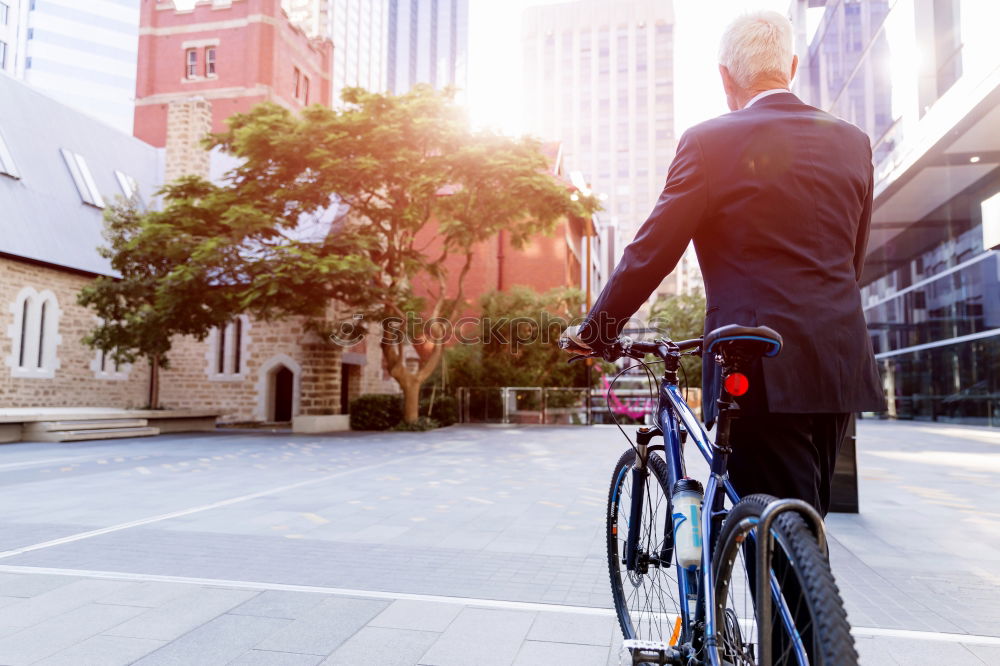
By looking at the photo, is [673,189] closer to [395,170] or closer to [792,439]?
[792,439]

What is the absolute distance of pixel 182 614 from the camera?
3.58 m

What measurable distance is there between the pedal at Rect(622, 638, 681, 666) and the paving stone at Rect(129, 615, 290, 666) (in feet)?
5.55

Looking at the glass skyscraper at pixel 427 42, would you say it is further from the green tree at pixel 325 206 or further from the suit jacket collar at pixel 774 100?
the suit jacket collar at pixel 774 100

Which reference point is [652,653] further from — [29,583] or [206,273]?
[206,273]

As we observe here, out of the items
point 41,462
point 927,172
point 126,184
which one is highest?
point 126,184

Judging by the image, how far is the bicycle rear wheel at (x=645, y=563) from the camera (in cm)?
261

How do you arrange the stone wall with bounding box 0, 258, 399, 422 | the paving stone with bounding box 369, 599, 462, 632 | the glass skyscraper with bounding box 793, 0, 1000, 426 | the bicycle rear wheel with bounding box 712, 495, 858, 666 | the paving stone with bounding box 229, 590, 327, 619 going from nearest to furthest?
the bicycle rear wheel with bounding box 712, 495, 858, 666 < the paving stone with bounding box 369, 599, 462, 632 < the paving stone with bounding box 229, 590, 327, 619 < the glass skyscraper with bounding box 793, 0, 1000, 426 < the stone wall with bounding box 0, 258, 399, 422

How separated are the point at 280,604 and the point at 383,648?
0.89m

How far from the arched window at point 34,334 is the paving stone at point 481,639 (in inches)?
860

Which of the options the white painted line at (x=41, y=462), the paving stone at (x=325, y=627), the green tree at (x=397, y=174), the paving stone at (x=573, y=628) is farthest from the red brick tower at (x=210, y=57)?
the paving stone at (x=573, y=628)

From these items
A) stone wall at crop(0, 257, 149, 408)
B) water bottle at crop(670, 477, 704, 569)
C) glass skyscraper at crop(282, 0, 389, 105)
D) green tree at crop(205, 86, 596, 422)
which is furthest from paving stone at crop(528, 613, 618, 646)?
glass skyscraper at crop(282, 0, 389, 105)

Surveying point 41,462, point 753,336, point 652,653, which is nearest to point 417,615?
point 652,653

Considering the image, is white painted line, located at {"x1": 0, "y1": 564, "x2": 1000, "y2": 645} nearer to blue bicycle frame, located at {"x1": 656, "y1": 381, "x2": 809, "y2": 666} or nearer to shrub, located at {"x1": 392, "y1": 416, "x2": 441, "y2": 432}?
blue bicycle frame, located at {"x1": 656, "y1": 381, "x2": 809, "y2": 666}

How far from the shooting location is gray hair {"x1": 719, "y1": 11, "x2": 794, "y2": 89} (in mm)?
2102
